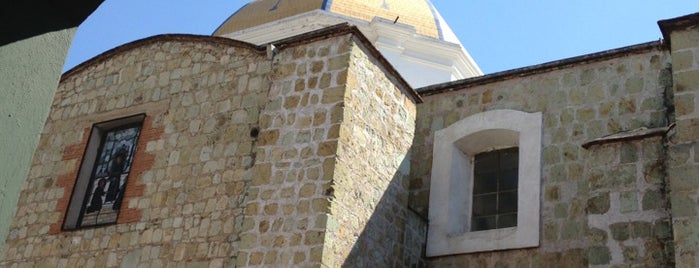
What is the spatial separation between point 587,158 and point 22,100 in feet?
19.9

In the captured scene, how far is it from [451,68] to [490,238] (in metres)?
7.85

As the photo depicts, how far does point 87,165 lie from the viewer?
9141 millimetres

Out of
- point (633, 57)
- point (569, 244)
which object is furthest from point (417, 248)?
point (633, 57)

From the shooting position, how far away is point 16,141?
3.04 m

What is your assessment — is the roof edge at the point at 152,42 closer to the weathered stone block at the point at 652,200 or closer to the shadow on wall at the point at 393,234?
the shadow on wall at the point at 393,234

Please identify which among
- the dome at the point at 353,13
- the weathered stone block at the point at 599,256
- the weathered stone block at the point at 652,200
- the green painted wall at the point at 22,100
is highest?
the dome at the point at 353,13

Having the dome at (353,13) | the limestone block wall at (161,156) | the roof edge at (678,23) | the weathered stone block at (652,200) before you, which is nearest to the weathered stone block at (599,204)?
the weathered stone block at (652,200)

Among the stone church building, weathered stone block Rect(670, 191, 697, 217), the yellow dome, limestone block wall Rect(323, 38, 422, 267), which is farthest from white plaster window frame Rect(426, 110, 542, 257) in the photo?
the yellow dome

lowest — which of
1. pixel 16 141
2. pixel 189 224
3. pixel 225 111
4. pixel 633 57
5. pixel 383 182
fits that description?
pixel 16 141

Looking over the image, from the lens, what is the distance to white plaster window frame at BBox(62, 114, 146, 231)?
8.79 meters

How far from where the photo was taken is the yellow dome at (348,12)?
54.6 ft

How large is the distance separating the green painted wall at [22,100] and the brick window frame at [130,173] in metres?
5.25

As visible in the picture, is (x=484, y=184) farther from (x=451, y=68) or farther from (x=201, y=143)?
(x=451, y=68)

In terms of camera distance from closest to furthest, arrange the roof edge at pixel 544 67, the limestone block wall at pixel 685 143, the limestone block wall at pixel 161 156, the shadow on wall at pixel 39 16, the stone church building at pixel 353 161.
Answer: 1. the shadow on wall at pixel 39 16
2. the limestone block wall at pixel 685 143
3. the stone church building at pixel 353 161
4. the limestone block wall at pixel 161 156
5. the roof edge at pixel 544 67
